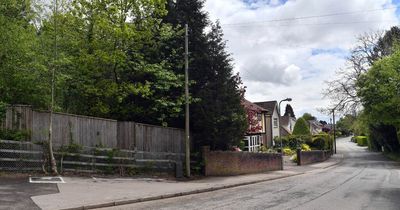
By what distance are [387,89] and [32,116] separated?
14878mm

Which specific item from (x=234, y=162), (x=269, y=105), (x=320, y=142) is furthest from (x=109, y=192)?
(x=269, y=105)

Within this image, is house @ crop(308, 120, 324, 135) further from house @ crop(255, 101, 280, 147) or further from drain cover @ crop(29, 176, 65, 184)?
drain cover @ crop(29, 176, 65, 184)

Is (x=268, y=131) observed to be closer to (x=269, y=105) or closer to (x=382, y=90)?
(x=269, y=105)

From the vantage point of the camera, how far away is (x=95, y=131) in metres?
19.7

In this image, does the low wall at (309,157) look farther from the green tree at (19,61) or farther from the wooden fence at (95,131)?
the green tree at (19,61)

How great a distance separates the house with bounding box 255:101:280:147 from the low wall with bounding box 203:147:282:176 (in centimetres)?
3048

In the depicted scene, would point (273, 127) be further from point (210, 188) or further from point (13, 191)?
point (13, 191)

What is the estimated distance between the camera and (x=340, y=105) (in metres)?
54.5

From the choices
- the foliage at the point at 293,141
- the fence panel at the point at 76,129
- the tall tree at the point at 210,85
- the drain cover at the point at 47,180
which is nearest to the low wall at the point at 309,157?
the foliage at the point at 293,141

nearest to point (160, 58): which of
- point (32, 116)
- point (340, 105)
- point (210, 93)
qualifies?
point (210, 93)

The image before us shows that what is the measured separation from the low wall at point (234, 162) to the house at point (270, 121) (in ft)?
100

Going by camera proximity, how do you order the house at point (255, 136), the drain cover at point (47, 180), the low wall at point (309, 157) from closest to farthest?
the drain cover at point (47, 180)
the low wall at point (309, 157)
the house at point (255, 136)

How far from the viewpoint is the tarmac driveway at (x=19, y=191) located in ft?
37.6

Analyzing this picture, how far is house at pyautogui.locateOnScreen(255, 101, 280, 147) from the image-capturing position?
212 feet
